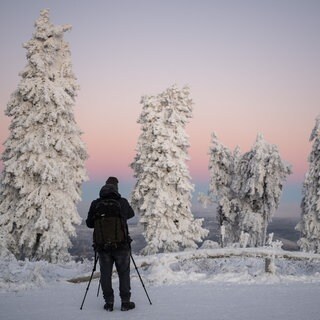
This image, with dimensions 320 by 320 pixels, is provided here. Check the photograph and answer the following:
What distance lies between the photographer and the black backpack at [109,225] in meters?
6.71

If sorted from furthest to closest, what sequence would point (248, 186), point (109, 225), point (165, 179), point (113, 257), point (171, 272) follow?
point (248, 186), point (165, 179), point (171, 272), point (113, 257), point (109, 225)

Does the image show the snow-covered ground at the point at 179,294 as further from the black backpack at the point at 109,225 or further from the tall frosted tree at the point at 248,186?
the tall frosted tree at the point at 248,186

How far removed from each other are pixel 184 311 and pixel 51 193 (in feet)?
55.0

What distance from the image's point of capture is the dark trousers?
671 centimetres

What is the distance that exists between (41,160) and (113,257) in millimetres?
15939

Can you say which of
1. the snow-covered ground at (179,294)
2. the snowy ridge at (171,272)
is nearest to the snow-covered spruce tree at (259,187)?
the snowy ridge at (171,272)

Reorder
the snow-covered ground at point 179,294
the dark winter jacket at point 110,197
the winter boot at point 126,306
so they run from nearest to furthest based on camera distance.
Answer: the snow-covered ground at point 179,294
the winter boot at point 126,306
the dark winter jacket at point 110,197

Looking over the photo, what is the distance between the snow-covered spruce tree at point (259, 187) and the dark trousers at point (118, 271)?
24.6 meters

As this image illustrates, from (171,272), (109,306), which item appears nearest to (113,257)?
(109,306)

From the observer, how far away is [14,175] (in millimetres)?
21641

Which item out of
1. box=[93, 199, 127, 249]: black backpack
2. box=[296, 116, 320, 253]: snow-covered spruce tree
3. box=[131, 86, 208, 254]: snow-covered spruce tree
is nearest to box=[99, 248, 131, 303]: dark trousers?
box=[93, 199, 127, 249]: black backpack

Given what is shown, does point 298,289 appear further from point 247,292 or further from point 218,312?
point 218,312

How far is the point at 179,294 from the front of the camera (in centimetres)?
798

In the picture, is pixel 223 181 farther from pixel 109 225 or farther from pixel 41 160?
pixel 109 225
